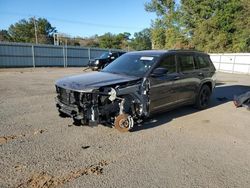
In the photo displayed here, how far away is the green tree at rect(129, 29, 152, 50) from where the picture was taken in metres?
72.8

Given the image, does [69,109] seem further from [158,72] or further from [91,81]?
[158,72]

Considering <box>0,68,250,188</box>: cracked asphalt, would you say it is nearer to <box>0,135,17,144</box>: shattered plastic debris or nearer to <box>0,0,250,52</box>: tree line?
<box>0,135,17,144</box>: shattered plastic debris

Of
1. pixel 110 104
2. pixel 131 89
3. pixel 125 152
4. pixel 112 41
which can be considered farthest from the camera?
pixel 112 41

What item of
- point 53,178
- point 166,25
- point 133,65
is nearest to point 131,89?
point 133,65

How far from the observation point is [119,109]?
514 cm

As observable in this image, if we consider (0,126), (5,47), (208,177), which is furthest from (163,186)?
(5,47)

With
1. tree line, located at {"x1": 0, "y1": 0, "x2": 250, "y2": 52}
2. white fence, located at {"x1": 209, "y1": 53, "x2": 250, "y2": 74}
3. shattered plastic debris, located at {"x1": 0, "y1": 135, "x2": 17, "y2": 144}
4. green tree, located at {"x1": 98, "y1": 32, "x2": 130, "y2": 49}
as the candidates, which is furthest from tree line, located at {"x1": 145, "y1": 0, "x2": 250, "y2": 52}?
shattered plastic debris, located at {"x1": 0, "y1": 135, "x2": 17, "y2": 144}

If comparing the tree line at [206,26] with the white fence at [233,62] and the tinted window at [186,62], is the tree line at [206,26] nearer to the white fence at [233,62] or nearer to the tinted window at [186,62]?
the white fence at [233,62]

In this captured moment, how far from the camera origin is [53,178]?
337 centimetres

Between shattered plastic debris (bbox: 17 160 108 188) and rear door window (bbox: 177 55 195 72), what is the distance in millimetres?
3960

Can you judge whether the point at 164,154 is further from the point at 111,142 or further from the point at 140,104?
the point at 140,104

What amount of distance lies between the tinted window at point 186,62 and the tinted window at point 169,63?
12.3 inches

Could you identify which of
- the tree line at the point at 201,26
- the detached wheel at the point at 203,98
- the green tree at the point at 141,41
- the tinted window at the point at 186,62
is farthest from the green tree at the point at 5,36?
the tinted window at the point at 186,62

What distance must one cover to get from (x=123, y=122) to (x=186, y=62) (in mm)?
2944
